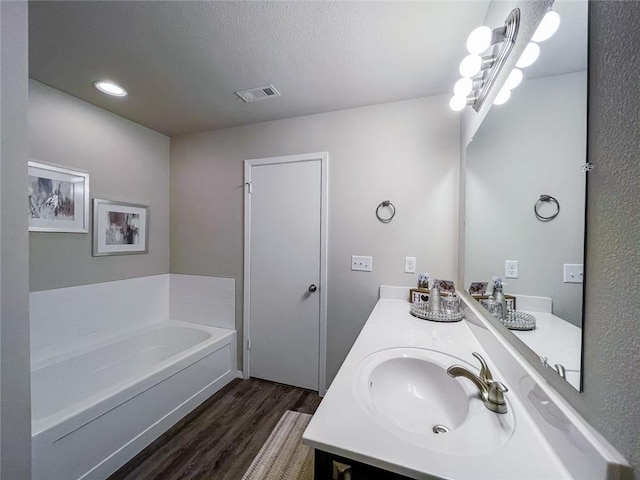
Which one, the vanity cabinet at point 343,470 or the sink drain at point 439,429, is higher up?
the vanity cabinet at point 343,470

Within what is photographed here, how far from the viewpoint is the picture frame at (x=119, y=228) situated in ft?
6.93

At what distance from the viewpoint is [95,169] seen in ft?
6.85

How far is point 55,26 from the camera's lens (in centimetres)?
127

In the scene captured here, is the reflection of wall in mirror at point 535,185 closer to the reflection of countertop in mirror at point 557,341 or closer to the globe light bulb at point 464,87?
the reflection of countertop in mirror at point 557,341

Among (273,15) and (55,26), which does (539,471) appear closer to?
(273,15)

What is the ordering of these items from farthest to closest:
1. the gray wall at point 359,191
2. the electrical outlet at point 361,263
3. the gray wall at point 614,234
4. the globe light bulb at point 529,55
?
the electrical outlet at point 361,263 < the gray wall at point 359,191 < the globe light bulb at point 529,55 < the gray wall at point 614,234

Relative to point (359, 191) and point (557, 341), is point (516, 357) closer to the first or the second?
point (557, 341)

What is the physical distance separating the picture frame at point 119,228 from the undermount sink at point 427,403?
240 centimetres

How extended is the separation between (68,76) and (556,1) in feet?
8.40

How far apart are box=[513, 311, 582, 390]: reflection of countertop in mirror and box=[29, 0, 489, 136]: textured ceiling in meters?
1.39

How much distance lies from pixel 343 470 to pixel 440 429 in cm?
42

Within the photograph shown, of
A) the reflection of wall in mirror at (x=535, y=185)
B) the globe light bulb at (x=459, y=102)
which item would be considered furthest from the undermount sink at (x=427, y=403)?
the globe light bulb at (x=459, y=102)

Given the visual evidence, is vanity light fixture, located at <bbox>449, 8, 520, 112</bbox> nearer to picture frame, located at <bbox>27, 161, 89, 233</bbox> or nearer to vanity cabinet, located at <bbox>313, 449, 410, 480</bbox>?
vanity cabinet, located at <bbox>313, 449, 410, 480</bbox>

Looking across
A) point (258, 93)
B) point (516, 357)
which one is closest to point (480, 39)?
point (516, 357)
